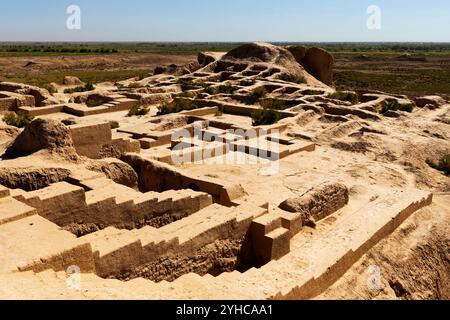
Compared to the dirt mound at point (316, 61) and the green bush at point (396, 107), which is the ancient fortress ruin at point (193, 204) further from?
the dirt mound at point (316, 61)

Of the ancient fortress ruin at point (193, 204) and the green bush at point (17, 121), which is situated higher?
the green bush at point (17, 121)

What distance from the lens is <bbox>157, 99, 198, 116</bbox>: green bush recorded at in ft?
60.2

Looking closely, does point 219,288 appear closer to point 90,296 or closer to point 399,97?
point 90,296

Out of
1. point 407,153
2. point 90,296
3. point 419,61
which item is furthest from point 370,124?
point 419,61

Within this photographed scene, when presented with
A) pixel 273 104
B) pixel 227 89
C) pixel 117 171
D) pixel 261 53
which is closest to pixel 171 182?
pixel 117 171

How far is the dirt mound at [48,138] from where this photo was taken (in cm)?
899

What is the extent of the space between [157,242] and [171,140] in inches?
324

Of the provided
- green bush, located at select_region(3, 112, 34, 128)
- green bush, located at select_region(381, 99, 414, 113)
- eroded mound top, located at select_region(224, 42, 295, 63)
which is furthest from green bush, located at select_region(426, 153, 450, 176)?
eroded mound top, located at select_region(224, 42, 295, 63)

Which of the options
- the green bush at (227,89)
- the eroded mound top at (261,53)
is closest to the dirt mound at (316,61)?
the eroded mound top at (261,53)

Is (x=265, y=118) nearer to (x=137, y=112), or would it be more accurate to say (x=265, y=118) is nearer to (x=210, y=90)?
(x=137, y=112)

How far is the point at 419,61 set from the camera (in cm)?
7381

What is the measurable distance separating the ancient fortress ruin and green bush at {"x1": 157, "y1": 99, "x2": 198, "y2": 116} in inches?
5.4

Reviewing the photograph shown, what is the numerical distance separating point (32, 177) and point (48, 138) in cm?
116

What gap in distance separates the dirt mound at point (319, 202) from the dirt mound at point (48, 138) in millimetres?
4637
